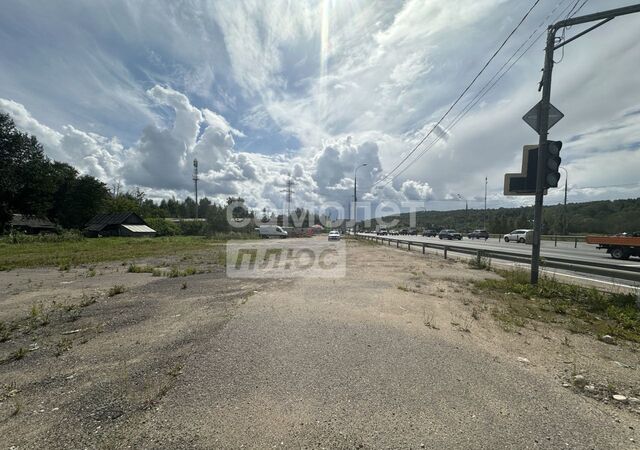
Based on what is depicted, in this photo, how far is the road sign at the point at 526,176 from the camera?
8.95 metres

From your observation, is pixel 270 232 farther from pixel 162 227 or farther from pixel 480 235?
pixel 480 235

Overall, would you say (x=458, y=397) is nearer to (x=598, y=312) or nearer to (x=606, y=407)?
(x=606, y=407)

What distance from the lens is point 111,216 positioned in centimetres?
5622

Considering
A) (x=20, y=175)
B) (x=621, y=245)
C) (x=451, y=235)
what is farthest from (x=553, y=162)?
(x=20, y=175)

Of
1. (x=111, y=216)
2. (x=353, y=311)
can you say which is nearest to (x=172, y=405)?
(x=353, y=311)

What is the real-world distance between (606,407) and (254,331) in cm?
454

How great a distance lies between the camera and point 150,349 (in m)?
4.36

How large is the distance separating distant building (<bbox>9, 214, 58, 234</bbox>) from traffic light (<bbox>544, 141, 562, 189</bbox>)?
235ft

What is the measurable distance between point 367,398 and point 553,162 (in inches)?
359

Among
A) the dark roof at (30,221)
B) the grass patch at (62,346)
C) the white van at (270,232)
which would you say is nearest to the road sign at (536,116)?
the grass patch at (62,346)

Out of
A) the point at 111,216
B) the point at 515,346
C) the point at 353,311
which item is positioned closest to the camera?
the point at 515,346

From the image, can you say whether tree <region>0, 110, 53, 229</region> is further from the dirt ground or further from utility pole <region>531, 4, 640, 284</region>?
utility pole <region>531, 4, 640, 284</region>

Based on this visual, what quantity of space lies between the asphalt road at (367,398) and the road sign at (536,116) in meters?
7.58

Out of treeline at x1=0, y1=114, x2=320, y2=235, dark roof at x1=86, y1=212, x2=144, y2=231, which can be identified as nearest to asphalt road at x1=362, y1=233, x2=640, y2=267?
treeline at x1=0, y1=114, x2=320, y2=235
